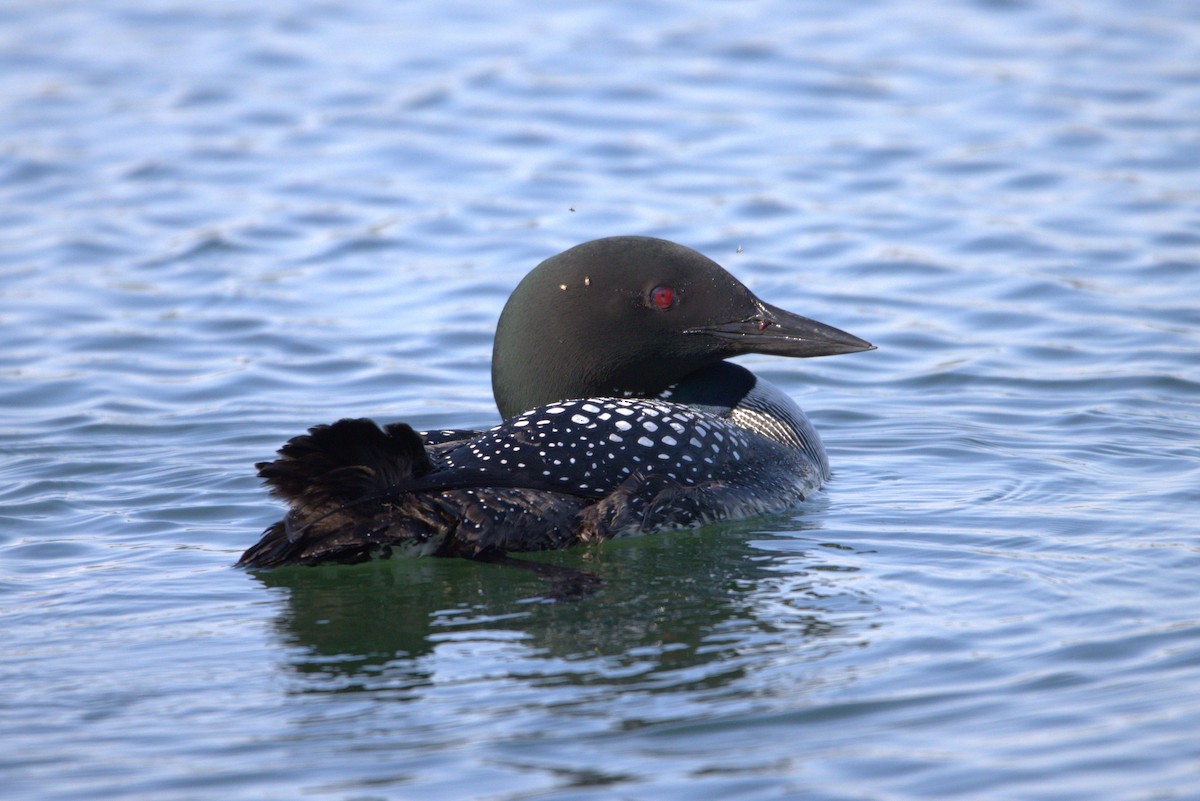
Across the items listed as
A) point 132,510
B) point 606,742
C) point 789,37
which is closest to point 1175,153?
point 789,37

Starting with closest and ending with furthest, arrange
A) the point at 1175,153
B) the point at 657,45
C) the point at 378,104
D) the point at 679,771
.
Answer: the point at 679,771 → the point at 1175,153 → the point at 378,104 → the point at 657,45

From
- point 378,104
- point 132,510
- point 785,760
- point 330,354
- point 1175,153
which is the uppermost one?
point 378,104

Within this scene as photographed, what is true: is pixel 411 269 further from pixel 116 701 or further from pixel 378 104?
pixel 116 701

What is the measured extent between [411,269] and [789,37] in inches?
182

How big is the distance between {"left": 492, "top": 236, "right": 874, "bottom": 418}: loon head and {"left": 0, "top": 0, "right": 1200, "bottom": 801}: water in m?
0.58

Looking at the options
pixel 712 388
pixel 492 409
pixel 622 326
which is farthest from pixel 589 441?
pixel 492 409

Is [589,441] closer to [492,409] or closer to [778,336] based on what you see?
[778,336]

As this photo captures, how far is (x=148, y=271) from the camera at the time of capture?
7797 millimetres

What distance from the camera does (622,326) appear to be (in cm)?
487

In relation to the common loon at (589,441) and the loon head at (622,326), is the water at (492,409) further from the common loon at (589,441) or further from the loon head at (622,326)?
the loon head at (622,326)

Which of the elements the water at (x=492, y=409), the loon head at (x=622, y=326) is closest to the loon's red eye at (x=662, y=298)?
the loon head at (x=622, y=326)

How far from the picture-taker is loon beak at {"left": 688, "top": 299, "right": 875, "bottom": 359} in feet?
16.4

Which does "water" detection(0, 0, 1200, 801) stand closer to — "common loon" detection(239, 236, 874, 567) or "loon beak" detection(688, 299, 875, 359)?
"common loon" detection(239, 236, 874, 567)

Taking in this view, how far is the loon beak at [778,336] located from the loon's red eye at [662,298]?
0.15m
